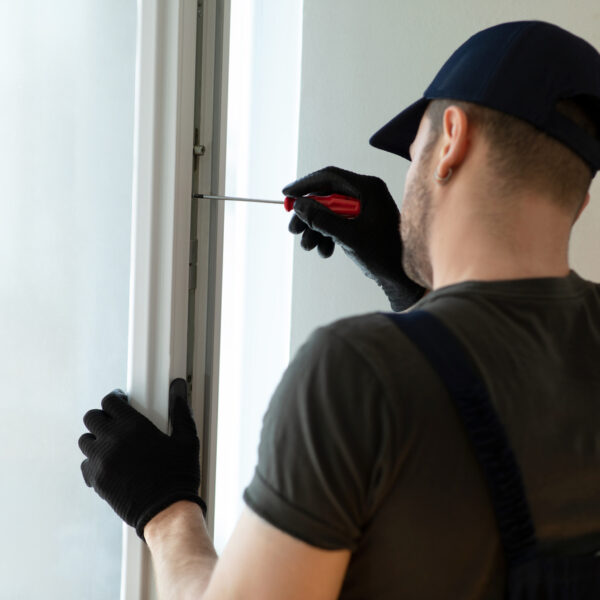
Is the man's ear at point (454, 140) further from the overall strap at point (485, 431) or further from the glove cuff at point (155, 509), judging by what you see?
the glove cuff at point (155, 509)

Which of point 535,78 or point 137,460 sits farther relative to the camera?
point 137,460

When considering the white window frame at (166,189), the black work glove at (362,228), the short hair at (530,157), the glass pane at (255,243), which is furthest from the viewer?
the glass pane at (255,243)

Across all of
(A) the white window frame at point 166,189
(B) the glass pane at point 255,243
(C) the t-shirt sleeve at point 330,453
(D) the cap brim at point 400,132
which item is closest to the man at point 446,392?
(C) the t-shirt sleeve at point 330,453

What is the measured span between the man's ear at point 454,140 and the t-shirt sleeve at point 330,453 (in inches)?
9.5

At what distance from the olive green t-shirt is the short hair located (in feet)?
0.43

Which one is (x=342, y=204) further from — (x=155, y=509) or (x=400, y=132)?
(x=155, y=509)

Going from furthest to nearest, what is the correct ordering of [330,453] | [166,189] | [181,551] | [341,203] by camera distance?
[341,203] < [166,189] < [181,551] < [330,453]

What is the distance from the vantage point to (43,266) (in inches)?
40.6

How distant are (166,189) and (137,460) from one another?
0.38 m

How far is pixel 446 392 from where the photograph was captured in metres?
0.65

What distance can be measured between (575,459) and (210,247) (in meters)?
0.65

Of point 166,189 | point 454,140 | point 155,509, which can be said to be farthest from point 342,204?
point 155,509

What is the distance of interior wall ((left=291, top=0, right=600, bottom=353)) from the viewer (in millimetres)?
1338

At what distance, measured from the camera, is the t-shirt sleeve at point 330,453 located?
0.63 metres
